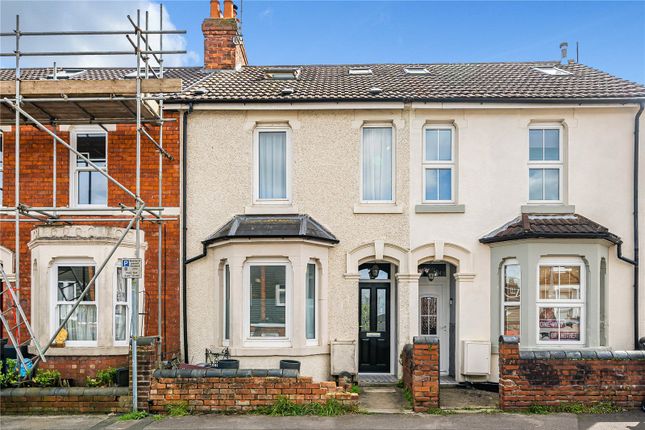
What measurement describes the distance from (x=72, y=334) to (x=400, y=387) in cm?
655

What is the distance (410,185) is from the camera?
10.9 metres

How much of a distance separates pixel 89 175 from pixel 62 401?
4.77m

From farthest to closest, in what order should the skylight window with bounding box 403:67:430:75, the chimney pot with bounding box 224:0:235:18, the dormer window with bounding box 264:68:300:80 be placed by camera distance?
the chimney pot with bounding box 224:0:235:18 < the skylight window with bounding box 403:67:430:75 < the dormer window with bounding box 264:68:300:80

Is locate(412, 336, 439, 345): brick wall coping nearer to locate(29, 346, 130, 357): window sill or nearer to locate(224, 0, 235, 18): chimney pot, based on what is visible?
locate(29, 346, 130, 357): window sill

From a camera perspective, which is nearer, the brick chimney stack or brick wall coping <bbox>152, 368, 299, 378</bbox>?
brick wall coping <bbox>152, 368, 299, 378</bbox>

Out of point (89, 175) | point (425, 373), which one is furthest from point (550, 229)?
point (89, 175)

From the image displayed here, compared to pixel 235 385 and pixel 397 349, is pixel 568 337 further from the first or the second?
pixel 235 385

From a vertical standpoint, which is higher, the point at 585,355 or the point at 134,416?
the point at 585,355

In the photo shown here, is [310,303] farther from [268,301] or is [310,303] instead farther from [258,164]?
[258,164]

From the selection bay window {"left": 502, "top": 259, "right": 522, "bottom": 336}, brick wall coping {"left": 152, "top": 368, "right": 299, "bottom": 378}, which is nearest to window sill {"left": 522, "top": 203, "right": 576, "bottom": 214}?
bay window {"left": 502, "top": 259, "right": 522, "bottom": 336}

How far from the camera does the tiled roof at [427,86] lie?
10.7 meters

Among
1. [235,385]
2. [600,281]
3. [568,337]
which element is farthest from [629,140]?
[235,385]

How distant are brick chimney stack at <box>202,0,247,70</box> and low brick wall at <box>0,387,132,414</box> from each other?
9020 millimetres

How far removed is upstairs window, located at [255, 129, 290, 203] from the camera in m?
11.1
